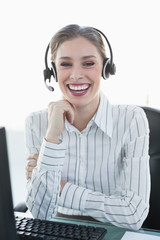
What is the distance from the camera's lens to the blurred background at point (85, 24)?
2.66m

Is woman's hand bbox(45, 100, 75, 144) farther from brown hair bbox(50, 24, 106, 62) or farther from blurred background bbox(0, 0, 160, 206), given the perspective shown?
blurred background bbox(0, 0, 160, 206)

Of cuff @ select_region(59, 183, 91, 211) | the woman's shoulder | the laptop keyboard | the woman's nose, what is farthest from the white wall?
the laptop keyboard

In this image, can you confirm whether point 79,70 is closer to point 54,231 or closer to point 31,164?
point 31,164

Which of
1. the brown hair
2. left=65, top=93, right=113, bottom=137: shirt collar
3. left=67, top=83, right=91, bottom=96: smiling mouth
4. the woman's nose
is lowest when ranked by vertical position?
left=65, top=93, right=113, bottom=137: shirt collar

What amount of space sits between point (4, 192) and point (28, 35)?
8.48 feet

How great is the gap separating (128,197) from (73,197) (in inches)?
7.5

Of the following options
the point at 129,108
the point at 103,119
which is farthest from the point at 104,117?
the point at 129,108

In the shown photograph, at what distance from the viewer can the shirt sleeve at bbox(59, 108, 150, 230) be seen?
3.53 feet

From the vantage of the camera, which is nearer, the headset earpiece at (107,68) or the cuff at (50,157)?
the cuff at (50,157)

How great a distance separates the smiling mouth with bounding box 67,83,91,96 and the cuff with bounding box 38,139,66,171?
251mm

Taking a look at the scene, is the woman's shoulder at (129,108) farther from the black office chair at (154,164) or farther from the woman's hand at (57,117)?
the woman's hand at (57,117)

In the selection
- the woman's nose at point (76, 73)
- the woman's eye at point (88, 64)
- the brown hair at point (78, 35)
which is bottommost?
the woman's nose at point (76, 73)

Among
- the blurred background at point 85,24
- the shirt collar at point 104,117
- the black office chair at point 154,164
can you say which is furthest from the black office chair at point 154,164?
the blurred background at point 85,24

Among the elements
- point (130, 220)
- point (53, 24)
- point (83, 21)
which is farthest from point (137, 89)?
point (130, 220)
